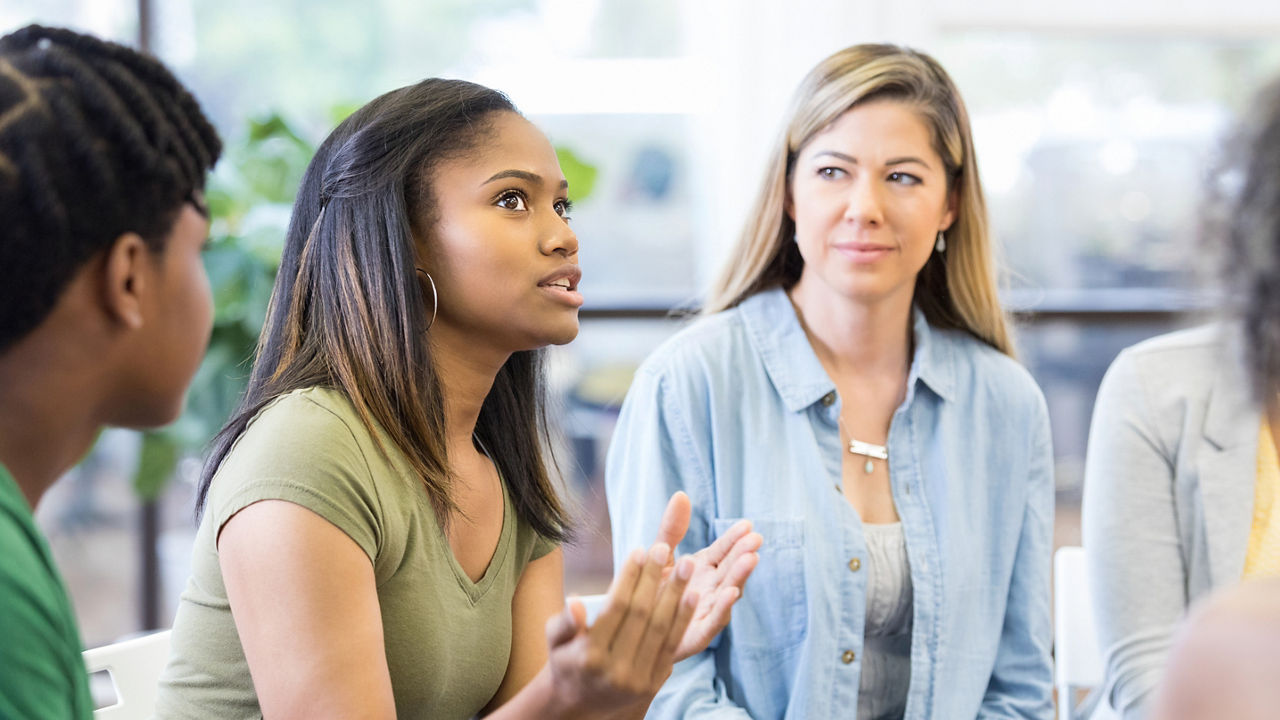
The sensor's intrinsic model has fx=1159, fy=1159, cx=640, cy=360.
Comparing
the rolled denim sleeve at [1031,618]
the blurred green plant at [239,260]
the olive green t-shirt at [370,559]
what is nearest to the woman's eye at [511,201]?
the olive green t-shirt at [370,559]

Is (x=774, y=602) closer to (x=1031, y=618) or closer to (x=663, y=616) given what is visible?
(x=1031, y=618)

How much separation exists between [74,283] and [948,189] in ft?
4.43

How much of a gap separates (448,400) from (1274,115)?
93 centimetres

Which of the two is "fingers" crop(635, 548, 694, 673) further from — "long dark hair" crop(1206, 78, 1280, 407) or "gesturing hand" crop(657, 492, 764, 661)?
"long dark hair" crop(1206, 78, 1280, 407)

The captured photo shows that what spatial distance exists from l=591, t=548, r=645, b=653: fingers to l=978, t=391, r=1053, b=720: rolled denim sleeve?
2.92ft

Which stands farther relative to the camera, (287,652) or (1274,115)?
(287,652)

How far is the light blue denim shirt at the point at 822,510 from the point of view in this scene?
64.2 inches

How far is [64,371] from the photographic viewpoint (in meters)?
0.87

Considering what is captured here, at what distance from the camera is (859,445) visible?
5.75ft

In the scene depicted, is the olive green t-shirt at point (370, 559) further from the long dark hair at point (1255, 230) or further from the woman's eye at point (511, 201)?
the long dark hair at point (1255, 230)

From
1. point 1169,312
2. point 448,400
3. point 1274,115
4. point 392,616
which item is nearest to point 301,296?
point 448,400

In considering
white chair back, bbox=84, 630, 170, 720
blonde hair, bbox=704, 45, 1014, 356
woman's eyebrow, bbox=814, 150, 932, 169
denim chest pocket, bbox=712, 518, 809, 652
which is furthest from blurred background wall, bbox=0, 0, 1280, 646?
white chair back, bbox=84, 630, 170, 720

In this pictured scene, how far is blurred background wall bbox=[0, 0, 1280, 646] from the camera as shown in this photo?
10.4 feet

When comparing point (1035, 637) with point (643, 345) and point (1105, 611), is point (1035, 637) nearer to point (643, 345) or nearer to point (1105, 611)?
point (1105, 611)
